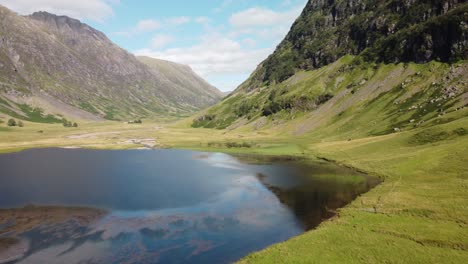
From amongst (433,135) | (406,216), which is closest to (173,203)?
(406,216)

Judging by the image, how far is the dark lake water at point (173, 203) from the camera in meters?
52.8

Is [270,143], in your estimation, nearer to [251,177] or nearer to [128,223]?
[251,177]

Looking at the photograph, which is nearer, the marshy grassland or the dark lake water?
the marshy grassland

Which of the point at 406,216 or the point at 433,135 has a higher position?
the point at 433,135

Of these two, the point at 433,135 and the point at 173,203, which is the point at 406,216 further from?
the point at 433,135

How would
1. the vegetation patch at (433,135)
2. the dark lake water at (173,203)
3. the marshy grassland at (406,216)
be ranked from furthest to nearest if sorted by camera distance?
the vegetation patch at (433,135), the dark lake water at (173,203), the marshy grassland at (406,216)

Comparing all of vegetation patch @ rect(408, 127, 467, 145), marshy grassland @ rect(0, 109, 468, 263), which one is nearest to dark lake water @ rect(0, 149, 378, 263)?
marshy grassland @ rect(0, 109, 468, 263)

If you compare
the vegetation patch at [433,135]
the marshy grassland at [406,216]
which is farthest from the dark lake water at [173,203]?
the vegetation patch at [433,135]

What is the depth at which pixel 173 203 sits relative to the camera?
261ft

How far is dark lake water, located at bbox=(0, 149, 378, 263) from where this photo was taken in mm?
52781

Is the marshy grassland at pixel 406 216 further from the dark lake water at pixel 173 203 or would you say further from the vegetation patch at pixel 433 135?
the dark lake water at pixel 173 203

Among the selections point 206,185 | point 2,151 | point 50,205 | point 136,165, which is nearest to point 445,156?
point 206,185

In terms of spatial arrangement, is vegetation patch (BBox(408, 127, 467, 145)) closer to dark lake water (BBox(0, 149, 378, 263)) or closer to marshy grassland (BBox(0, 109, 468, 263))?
marshy grassland (BBox(0, 109, 468, 263))

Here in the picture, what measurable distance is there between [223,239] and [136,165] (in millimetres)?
89531
